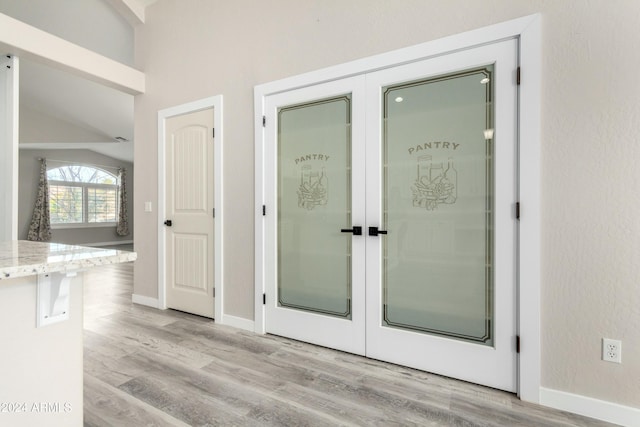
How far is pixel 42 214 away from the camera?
7.98m

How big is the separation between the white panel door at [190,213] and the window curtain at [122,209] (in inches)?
296

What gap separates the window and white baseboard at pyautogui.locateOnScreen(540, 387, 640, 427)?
1054cm

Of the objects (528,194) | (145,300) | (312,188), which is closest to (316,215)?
(312,188)

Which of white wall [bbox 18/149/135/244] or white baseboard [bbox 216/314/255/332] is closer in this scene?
white baseboard [bbox 216/314/255/332]

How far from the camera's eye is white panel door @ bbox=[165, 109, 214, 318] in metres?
3.12

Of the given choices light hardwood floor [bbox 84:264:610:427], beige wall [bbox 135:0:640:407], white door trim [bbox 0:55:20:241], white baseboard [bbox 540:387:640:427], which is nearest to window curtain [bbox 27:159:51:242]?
white door trim [bbox 0:55:20:241]

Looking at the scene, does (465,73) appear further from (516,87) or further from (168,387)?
(168,387)

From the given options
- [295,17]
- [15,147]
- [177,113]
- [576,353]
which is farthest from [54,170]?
[576,353]

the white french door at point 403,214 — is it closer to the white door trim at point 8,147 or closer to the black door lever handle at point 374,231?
the black door lever handle at point 374,231

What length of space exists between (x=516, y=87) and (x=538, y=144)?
0.36 meters

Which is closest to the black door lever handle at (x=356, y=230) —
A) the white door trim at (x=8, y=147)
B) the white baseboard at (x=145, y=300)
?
the white baseboard at (x=145, y=300)

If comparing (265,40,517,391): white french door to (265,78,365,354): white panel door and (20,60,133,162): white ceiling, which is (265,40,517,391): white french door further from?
(20,60,133,162): white ceiling

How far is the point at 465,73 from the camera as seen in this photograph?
77.6 inches

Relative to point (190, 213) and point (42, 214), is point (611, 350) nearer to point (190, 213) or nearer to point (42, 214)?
point (190, 213)
